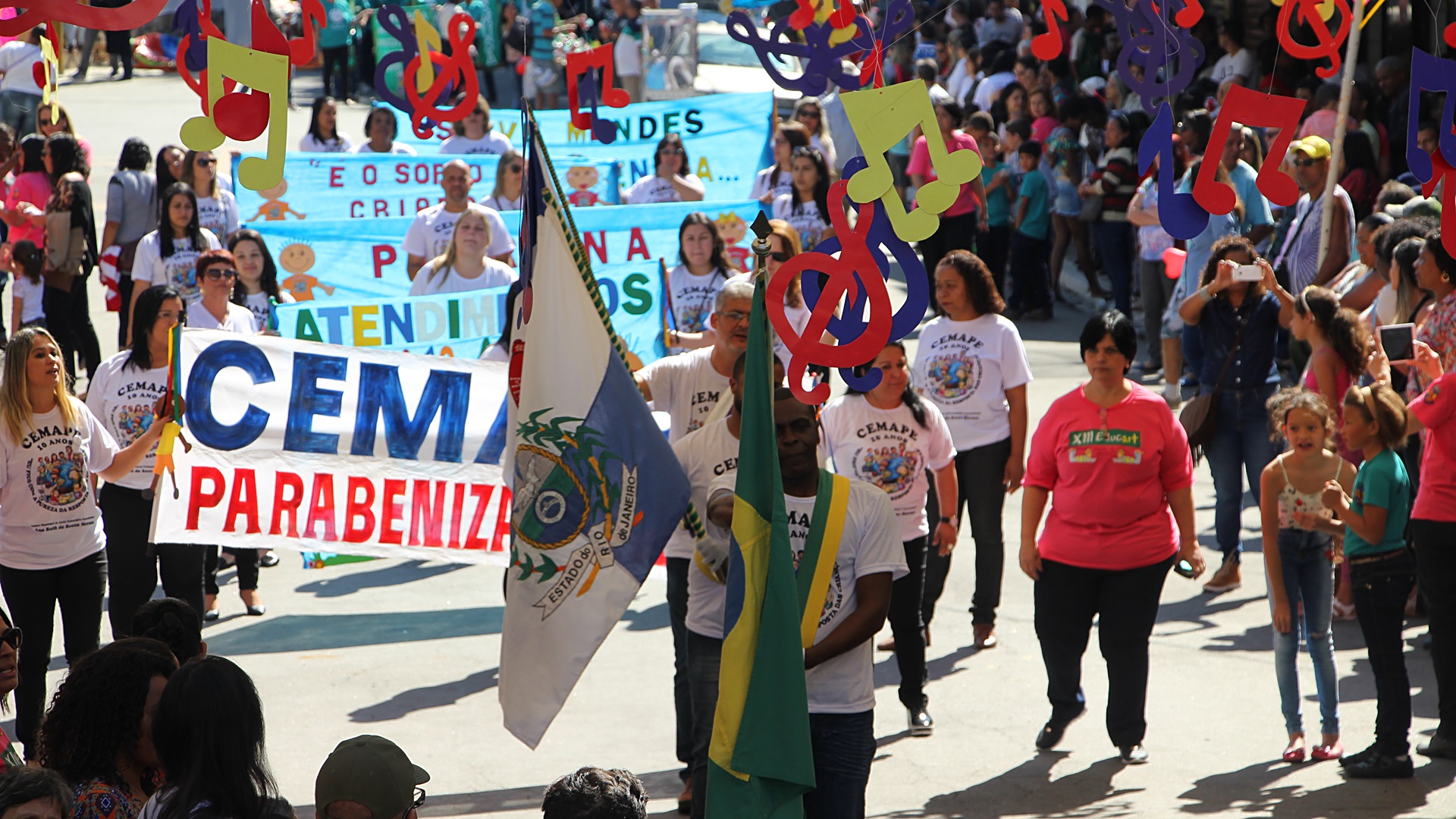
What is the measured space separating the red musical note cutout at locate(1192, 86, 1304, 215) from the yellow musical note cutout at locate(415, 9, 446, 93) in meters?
2.77

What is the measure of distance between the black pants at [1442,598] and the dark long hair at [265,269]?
6.93 metres

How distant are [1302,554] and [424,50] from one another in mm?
3944

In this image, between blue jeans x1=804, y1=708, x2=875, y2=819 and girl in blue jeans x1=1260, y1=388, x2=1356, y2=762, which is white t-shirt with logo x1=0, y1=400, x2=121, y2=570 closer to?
blue jeans x1=804, y1=708, x2=875, y2=819

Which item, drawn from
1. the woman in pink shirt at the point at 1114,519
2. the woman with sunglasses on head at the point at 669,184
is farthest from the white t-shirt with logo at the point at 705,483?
the woman with sunglasses on head at the point at 669,184

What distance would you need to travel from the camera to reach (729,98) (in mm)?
15117

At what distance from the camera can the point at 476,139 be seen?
14.6 meters

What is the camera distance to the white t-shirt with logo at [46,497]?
6027mm

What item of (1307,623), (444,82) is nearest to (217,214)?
(444,82)

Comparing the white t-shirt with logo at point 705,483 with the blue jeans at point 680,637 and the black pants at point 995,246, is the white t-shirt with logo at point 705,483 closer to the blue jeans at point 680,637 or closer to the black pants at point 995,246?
the blue jeans at point 680,637

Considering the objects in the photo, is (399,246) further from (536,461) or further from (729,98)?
(536,461)

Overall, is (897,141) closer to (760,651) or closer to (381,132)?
(760,651)

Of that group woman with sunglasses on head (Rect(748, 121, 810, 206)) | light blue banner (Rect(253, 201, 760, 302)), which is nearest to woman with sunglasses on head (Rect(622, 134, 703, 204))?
woman with sunglasses on head (Rect(748, 121, 810, 206))

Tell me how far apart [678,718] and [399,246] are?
7050 millimetres

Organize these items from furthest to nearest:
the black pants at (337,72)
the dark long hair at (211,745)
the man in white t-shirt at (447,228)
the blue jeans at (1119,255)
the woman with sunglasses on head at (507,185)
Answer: the black pants at (337,72) < the blue jeans at (1119,255) < the woman with sunglasses on head at (507,185) < the man in white t-shirt at (447,228) < the dark long hair at (211,745)
